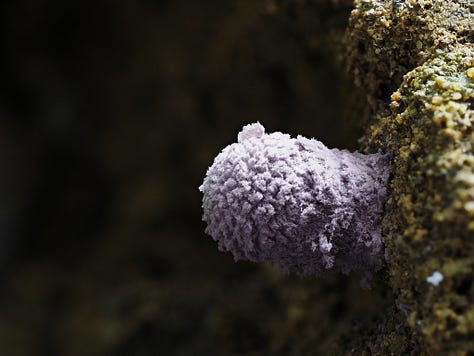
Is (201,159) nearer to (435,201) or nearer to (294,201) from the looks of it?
(294,201)

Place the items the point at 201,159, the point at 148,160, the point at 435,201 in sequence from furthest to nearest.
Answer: the point at 148,160 → the point at 201,159 → the point at 435,201

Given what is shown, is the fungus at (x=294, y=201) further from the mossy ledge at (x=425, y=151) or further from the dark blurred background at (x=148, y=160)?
the dark blurred background at (x=148, y=160)

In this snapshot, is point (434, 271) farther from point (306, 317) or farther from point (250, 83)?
point (250, 83)

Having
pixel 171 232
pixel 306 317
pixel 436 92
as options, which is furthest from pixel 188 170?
pixel 436 92

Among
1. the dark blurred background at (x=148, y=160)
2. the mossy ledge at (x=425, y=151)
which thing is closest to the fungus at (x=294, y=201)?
the mossy ledge at (x=425, y=151)

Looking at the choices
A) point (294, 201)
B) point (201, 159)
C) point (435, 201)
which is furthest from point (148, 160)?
point (435, 201)

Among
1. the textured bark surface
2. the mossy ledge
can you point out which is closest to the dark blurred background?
the textured bark surface
